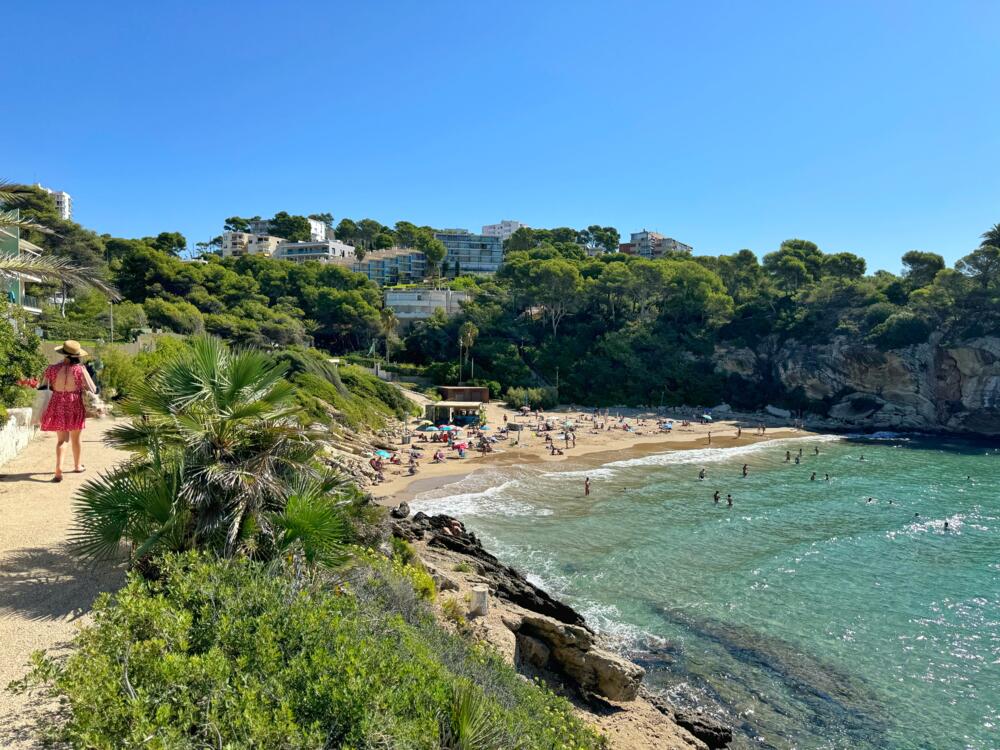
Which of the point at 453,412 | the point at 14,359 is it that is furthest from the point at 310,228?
the point at 14,359

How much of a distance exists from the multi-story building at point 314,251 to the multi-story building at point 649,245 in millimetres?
58590

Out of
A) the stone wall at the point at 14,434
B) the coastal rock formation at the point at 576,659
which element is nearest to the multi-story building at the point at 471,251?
the stone wall at the point at 14,434

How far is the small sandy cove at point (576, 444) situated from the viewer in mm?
26562

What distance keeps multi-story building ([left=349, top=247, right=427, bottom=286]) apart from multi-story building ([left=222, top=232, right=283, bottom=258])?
19.6 meters

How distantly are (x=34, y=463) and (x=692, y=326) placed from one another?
193ft

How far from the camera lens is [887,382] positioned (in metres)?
50.8

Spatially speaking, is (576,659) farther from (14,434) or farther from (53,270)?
(14,434)

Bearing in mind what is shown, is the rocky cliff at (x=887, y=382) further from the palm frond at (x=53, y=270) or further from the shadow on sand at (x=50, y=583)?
the shadow on sand at (x=50, y=583)

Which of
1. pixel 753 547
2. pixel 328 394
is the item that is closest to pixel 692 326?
pixel 328 394

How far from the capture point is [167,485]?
5.96 meters

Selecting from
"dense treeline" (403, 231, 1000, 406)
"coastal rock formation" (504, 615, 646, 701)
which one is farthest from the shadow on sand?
"dense treeline" (403, 231, 1000, 406)

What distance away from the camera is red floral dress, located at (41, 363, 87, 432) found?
8.86 m

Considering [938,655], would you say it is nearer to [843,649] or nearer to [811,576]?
[843,649]

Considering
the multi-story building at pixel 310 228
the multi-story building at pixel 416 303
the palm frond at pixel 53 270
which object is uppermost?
the multi-story building at pixel 310 228
